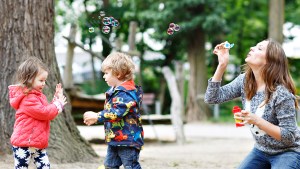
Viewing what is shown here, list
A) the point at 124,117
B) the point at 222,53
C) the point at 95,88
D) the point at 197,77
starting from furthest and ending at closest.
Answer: the point at 95,88 → the point at 197,77 → the point at 124,117 → the point at 222,53

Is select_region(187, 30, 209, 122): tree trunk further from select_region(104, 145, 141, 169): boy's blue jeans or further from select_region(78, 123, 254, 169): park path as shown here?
select_region(104, 145, 141, 169): boy's blue jeans

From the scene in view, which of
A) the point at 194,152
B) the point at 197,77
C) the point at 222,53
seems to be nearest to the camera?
the point at 222,53

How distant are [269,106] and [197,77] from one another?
717 inches

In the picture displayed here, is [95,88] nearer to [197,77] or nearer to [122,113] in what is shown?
[197,77]

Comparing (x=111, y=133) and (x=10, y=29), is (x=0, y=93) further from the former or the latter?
(x=111, y=133)

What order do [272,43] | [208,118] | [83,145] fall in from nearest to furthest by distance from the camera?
[272,43] < [83,145] < [208,118]

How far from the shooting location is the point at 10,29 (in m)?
5.73

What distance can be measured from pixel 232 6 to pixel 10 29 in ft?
63.9

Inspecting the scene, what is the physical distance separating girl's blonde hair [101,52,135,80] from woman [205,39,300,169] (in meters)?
0.60

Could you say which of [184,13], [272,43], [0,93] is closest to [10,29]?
[0,93]

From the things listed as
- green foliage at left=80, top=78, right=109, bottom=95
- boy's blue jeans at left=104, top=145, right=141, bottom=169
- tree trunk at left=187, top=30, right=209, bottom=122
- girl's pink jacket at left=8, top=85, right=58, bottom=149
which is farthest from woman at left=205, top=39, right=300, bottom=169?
green foliage at left=80, top=78, right=109, bottom=95

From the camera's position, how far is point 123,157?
4129mm

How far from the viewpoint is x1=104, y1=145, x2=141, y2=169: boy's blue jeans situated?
4.12 metres

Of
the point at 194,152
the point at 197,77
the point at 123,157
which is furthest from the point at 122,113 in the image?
the point at 197,77
